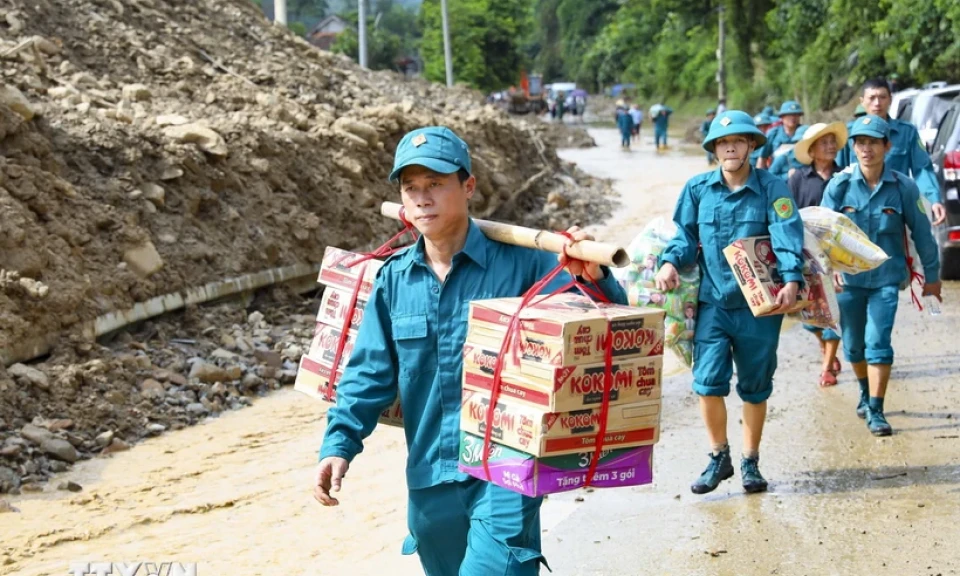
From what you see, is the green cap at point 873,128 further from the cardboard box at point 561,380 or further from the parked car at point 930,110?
the parked car at point 930,110

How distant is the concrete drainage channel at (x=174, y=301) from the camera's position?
923 centimetres

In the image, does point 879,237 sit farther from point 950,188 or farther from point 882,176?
point 950,188

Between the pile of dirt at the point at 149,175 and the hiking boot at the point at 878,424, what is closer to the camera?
the hiking boot at the point at 878,424

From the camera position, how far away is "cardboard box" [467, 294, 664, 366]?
363 cm

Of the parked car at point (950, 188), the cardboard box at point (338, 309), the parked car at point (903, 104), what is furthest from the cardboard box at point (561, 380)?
the parked car at point (903, 104)

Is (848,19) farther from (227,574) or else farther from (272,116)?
(227,574)

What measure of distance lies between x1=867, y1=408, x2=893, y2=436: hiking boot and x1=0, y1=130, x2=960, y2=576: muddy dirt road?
0.19ft

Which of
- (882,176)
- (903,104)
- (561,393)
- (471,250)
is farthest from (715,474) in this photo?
(903,104)

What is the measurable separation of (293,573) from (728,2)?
4788 cm

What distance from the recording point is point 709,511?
259 inches

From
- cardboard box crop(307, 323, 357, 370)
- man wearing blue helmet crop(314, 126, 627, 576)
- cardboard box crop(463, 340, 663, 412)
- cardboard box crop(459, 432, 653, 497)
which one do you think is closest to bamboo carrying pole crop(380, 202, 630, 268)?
man wearing blue helmet crop(314, 126, 627, 576)

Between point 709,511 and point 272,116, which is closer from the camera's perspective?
point 709,511

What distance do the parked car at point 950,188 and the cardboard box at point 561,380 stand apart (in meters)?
9.99

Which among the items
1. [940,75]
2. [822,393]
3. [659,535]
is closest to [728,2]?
[940,75]
